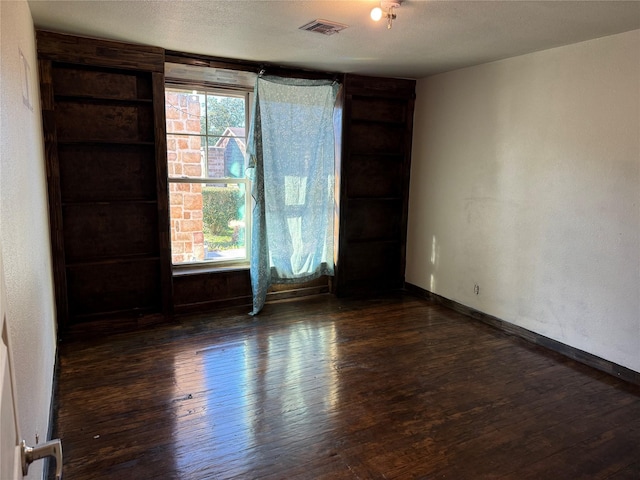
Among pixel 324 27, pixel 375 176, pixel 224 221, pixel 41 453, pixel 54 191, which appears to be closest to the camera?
pixel 41 453

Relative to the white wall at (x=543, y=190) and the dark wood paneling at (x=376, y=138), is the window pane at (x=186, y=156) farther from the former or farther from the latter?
the white wall at (x=543, y=190)

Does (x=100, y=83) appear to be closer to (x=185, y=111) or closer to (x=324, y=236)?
(x=185, y=111)

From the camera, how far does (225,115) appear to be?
14.0 feet

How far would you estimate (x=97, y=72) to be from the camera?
3.47 metres

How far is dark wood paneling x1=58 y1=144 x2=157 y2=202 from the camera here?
3.52m

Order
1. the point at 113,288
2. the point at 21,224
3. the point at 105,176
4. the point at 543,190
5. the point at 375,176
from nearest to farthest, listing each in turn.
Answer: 1. the point at 21,224
2. the point at 543,190
3. the point at 105,176
4. the point at 113,288
5. the point at 375,176

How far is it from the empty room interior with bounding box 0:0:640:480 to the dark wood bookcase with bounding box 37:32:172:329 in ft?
0.06

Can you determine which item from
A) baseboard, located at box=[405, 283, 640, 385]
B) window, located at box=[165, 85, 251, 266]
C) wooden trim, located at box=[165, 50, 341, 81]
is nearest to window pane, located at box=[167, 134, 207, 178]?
window, located at box=[165, 85, 251, 266]

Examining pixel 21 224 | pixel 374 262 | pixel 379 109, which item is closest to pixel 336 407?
pixel 21 224

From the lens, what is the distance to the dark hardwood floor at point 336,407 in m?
2.12

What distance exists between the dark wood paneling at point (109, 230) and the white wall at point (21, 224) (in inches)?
43.5

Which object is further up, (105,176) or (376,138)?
(376,138)

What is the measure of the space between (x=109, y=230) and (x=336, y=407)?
2.48 metres

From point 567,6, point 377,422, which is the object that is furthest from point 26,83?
point 567,6
